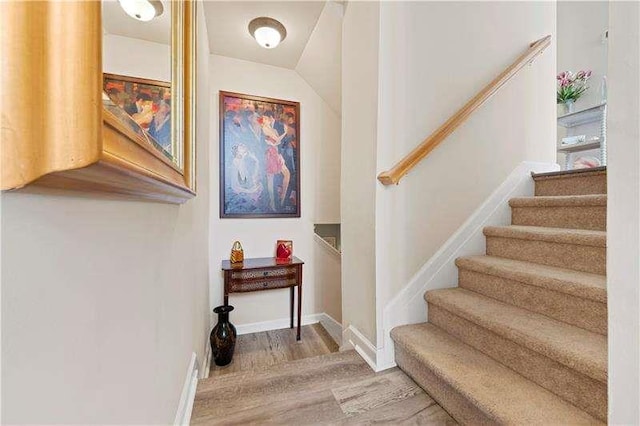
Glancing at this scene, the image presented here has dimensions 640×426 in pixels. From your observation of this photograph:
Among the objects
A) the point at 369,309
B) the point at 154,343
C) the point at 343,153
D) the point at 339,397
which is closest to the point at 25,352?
the point at 154,343

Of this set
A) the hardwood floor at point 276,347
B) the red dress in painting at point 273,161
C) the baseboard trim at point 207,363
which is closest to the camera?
the baseboard trim at point 207,363

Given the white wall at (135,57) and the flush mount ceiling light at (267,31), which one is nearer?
the white wall at (135,57)

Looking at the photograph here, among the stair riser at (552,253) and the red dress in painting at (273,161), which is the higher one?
the red dress in painting at (273,161)

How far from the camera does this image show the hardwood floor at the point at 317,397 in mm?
1132

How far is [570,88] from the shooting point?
294 cm

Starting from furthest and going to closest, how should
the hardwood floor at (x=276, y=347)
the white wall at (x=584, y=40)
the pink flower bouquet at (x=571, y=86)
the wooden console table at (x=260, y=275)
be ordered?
the white wall at (x=584, y=40) < the pink flower bouquet at (x=571, y=86) < the wooden console table at (x=260, y=275) < the hardwood floor at (x=276, y=347)

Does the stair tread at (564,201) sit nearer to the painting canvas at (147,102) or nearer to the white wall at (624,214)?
the white wall at (624,214)

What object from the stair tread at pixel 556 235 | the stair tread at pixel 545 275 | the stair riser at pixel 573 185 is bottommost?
the stair tread at pixel 545 275

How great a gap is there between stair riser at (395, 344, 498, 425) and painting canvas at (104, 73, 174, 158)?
137 centimetres

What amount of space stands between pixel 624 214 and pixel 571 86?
3350 millimetres

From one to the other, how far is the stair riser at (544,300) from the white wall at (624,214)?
0.56 meters

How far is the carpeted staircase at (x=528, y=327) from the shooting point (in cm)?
94

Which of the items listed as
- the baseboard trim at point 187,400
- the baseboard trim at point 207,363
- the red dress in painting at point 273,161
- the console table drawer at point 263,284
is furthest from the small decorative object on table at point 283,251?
the baseboard trim at point 187,400

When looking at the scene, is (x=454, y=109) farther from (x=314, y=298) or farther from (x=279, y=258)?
(x=314, y=298)
